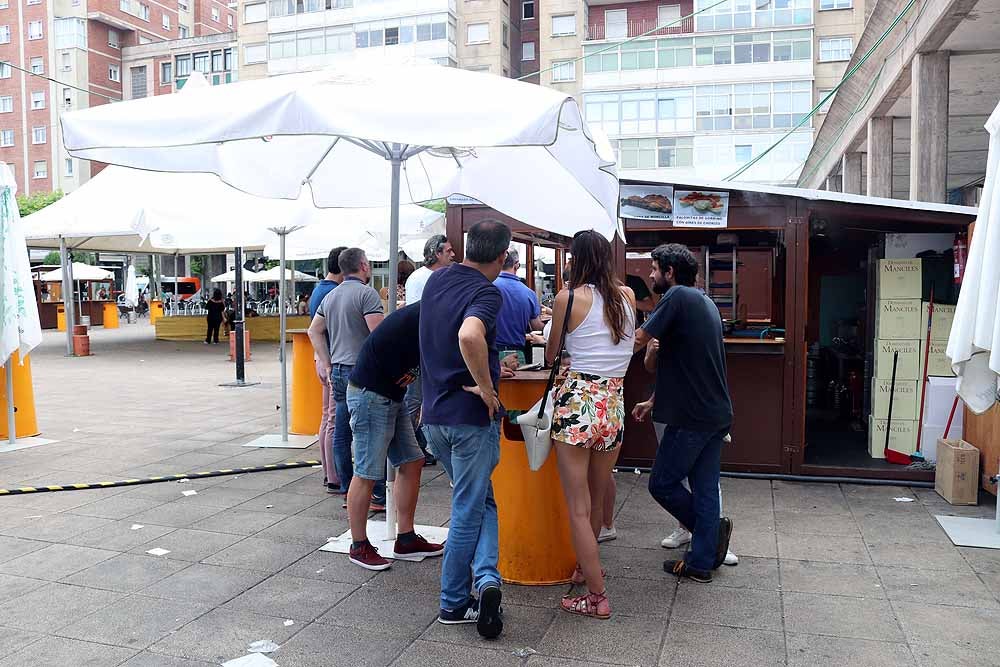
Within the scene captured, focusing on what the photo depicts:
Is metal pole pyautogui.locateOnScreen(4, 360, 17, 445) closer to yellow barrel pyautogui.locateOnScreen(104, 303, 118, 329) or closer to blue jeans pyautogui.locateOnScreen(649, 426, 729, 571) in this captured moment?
blue jeans pyautogui.locateOnScreen(649, 426, 729, 571)

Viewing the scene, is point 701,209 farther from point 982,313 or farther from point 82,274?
point 82,274

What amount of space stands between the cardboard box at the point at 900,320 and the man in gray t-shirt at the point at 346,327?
4751 millimetres

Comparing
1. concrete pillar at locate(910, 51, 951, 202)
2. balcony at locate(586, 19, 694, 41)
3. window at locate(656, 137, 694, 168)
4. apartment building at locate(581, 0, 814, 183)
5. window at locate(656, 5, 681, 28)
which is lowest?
concrete pillar at locate(910, 51, 951, 202)

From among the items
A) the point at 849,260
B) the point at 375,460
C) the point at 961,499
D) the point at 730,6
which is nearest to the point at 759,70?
the point at 730,6

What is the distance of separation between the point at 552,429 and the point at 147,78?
68174 mm

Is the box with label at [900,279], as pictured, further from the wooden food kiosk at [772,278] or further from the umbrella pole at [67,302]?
the umbrella pole at [67,302]

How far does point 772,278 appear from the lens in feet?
27.3

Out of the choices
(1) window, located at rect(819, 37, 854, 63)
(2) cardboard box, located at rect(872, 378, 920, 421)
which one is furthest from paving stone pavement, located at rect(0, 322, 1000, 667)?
(1) window, located at rect(819, 37, 854, 63)

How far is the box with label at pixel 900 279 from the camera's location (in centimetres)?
750

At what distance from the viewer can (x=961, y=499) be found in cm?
605

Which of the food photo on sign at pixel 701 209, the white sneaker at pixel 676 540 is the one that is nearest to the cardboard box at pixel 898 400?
the food photo on sign at pixel 701 209

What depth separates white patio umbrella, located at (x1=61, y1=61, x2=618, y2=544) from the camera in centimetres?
372

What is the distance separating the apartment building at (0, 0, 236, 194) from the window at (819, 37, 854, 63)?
1866 inches

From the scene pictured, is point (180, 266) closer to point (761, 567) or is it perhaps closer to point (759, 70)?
point (759, 70)
